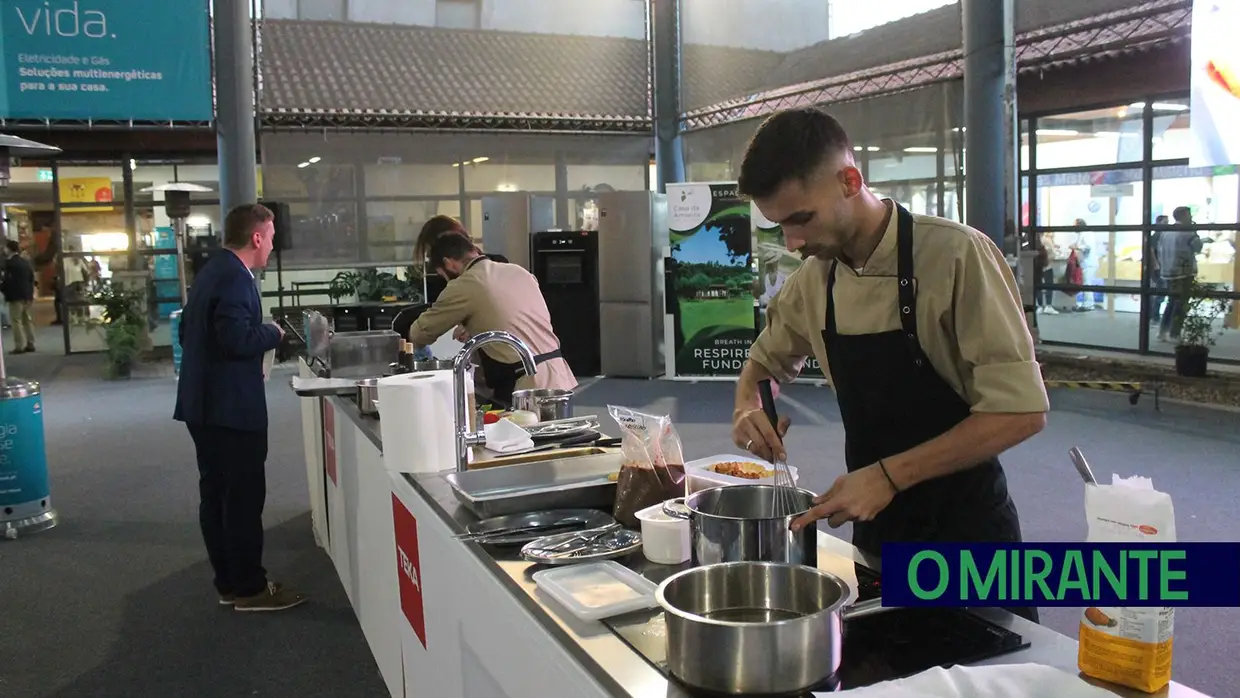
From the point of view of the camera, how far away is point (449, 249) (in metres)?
4.62

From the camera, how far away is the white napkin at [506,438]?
269 centimetres

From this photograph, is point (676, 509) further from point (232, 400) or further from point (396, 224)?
point (396, 224)

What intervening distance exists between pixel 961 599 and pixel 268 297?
40.2ft

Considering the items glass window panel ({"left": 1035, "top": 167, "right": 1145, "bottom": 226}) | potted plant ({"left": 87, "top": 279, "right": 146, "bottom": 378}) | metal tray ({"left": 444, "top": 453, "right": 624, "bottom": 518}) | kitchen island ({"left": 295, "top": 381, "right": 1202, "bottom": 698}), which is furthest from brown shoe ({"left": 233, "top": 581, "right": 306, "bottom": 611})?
glass window panel ({"left": 1035, "top": 167, "right": 1145, "bottom": 226})

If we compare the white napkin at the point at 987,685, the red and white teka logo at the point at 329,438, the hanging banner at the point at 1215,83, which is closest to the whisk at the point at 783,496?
the white napkin at the point at 987,685

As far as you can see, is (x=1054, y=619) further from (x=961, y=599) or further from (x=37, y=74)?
(x=37, y=74)

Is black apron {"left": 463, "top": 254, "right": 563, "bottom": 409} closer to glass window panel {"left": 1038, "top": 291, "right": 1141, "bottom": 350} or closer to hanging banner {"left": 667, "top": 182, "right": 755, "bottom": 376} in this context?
hanging banner {"left": 667, "top": 182, "right": 755, "bottom": 376}

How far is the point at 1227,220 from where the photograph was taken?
8.25 metres

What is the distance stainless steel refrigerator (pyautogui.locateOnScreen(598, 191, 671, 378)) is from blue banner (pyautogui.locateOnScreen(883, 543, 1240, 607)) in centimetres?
961

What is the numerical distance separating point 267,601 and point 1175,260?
26.7 ft

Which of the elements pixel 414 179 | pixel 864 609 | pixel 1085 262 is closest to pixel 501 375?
pixel 864 609

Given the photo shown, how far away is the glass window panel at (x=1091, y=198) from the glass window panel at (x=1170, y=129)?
0.33 meters

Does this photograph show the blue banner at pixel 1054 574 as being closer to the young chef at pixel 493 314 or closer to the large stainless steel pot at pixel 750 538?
the large stainless steel pot at pixel 750 538

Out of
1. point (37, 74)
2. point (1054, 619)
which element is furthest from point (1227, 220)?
point (37, 74)
